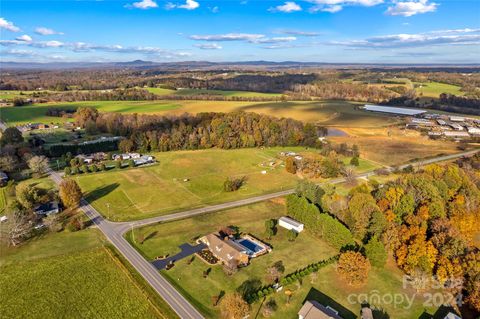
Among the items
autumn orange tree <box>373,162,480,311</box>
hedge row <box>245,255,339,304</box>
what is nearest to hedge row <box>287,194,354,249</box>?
hedge row <box>245,255,339,304</box>

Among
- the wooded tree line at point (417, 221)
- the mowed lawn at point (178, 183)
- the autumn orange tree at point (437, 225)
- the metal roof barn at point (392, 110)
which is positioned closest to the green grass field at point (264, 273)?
the wooded tree line at point (417, 221)

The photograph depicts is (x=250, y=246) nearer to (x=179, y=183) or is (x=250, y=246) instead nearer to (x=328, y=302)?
(x=328, y=302)

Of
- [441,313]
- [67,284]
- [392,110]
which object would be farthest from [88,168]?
[392,110]

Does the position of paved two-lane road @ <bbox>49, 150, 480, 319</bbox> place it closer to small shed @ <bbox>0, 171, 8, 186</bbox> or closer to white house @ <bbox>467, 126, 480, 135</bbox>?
Answer: small shed @ <bbox>0, 171, 8, 186</bbox>

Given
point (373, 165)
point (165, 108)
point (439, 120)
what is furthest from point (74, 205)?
point (439, 120)

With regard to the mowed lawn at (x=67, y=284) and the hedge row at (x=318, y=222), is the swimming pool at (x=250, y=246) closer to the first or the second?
the hedge row at (x=318, y=222)
